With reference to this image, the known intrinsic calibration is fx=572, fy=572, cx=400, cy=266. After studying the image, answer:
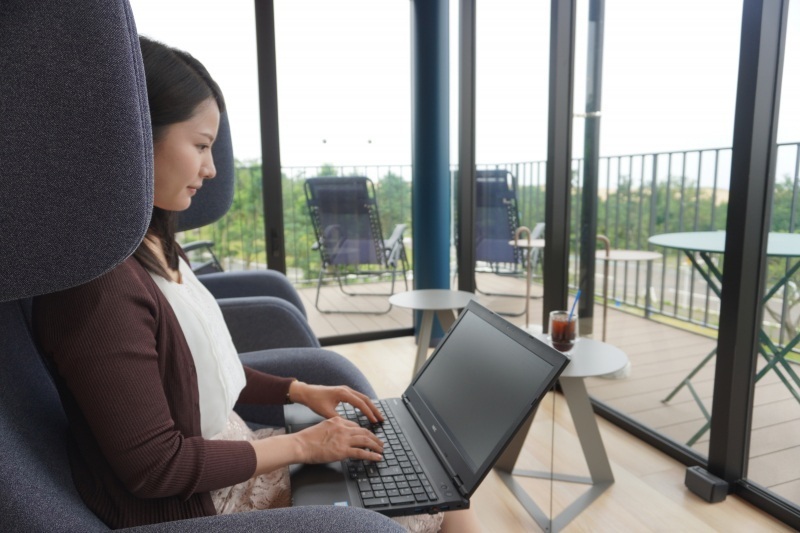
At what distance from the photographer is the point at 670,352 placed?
227 centimetres

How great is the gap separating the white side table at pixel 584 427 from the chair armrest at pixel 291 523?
112 centimetres

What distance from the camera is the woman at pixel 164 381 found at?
2.31ft

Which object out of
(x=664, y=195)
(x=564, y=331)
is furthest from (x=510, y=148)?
(x=564, y=331)

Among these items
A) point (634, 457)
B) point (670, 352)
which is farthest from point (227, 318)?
point (670, 352)

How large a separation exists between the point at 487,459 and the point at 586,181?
1.97m

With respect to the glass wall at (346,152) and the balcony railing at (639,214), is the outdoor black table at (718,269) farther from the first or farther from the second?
the glass wall at (346,152)

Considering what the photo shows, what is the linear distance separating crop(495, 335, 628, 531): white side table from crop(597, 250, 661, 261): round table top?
0.60m

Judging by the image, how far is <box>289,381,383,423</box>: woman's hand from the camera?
3.49 feet

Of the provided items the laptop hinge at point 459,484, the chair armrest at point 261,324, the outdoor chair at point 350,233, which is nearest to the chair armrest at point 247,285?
the chair armrest at point 261,324

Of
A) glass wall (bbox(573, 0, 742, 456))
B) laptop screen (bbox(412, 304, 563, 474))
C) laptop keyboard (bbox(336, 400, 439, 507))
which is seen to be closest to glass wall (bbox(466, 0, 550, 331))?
glass wall (bbox(573, 0, 742, 456))

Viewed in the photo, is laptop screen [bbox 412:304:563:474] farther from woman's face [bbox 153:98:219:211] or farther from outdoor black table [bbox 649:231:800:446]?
outdoor black table [bbox 649:231:800:446]

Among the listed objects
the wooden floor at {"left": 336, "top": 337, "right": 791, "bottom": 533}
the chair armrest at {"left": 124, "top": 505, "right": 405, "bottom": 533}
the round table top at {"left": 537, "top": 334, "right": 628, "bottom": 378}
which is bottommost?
the wooden floor at {"left": 336, "top": 337, "right": 791, "bottom": 533}

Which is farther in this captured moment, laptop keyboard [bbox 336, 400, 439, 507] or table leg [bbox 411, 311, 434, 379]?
table leg [bbox 411, 311, 434, 379]

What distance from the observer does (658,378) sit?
2.31m
